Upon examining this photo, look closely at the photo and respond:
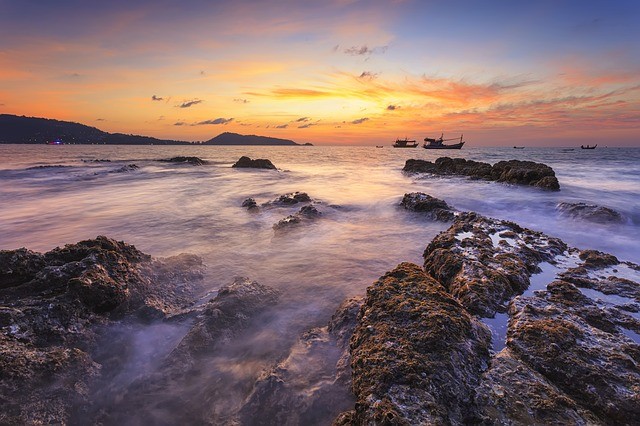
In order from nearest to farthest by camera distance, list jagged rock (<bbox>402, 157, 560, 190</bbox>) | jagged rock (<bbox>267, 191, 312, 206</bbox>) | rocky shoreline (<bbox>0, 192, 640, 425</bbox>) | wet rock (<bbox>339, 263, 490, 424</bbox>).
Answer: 1. wet rock (<bbox>339, 263, 490, 424</bbox>)
2. rocky shoreline (<bbox>0, 192, 640, 425</bbox>)
3. jagged rock (<bbox>267, 191, 312, 206</bbox>)
4. jagged rock (<bbox>402, 157, 560, 190</bbox>)

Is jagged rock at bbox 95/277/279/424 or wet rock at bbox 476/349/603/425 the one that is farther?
jagged rock at bbox 95/277/279/424

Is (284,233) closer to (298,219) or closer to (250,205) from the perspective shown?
(298,219)

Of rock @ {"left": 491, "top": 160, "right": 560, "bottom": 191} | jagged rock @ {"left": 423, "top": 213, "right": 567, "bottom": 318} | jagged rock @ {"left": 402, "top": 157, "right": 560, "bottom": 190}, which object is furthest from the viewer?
jagged rock @ {"left": 402, "top": 157, "right": 560, "bottom": 190}

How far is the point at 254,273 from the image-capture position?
704cm

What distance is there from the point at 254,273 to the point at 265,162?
32.2 meters

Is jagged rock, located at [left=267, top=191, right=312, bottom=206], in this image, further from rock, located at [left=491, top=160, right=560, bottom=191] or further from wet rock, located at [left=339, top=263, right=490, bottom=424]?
rock, located at [left=491, top=160, right=560, bottom=191]

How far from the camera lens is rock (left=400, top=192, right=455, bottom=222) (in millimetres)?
10922

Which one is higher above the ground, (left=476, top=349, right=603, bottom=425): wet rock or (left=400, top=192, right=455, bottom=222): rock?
(left=400, top=192, right=455, bottom=222): rock

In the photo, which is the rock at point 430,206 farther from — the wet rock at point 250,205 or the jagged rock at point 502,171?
the jagged rock at point 502,171

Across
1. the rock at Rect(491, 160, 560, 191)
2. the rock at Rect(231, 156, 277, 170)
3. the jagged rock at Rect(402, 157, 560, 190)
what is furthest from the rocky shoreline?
the rock at Rect(231, 156, 277, 170)

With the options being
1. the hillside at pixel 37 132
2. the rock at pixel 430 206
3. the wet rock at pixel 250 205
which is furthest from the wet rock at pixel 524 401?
the hillside at pixel 37 132

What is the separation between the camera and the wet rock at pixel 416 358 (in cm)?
260

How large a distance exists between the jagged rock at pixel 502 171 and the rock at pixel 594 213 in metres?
6.38

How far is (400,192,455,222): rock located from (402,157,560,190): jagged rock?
32.5ft
